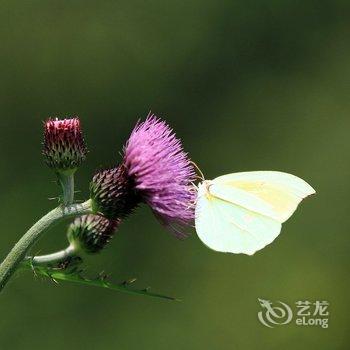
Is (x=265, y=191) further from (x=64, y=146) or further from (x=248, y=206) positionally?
(x=64, y=146)

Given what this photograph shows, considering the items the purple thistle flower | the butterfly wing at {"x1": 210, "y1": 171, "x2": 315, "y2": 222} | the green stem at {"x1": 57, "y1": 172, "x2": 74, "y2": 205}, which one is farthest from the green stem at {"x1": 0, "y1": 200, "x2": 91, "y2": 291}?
the butterfly wing at {"x1": 210, "y1": 171, "x2": 315, "y2": 222}

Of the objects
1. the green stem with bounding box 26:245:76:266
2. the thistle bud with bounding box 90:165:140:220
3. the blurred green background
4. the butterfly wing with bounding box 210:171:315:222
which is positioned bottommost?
the green stem with bounding box 26:245:76:266

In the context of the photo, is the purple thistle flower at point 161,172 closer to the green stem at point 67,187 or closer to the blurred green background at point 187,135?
the green stem at point 67,187

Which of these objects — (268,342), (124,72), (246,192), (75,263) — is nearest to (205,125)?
(124,72)

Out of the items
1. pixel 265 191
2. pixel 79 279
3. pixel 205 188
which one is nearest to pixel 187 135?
pixel 265 191

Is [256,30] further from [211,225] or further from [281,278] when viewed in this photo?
[211,225]

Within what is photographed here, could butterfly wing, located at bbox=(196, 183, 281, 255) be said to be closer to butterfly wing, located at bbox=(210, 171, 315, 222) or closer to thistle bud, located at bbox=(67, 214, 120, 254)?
butterfly wing, located at bbox=(210, 171, 315, 222)
